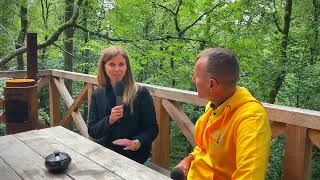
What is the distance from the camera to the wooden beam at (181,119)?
9.38 ft

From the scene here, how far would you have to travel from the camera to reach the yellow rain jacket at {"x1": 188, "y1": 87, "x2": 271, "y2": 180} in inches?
53.6

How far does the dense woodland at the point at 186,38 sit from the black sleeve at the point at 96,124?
3.20 meters

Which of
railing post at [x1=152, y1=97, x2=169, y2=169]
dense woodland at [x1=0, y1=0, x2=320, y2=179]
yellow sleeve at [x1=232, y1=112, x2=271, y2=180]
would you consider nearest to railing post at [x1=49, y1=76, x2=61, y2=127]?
dense woodland at [x1=0, y1=0, x2=320, y2=179]

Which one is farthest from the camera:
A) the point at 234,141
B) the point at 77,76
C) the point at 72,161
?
the point at 77,76

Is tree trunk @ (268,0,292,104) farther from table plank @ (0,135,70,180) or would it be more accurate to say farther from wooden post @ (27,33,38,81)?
table plank @ (0,135,70,180)

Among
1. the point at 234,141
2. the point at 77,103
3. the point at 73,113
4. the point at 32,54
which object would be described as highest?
the point at 32,54

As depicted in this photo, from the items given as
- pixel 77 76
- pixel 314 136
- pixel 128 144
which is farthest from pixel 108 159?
pixel 77 76

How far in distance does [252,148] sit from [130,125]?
5.02 feet

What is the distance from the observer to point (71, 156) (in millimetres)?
2006

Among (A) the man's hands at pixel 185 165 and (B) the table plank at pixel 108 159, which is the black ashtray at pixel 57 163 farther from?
(A) the man's hands at pixel 185 165

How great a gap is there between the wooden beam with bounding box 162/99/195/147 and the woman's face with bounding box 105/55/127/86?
0.49 m

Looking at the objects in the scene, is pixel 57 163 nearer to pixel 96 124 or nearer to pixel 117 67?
A: pixel 96 124

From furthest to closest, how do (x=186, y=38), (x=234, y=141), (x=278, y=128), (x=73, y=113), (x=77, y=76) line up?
1. (x=186, y=38)
2. (x=73, y=113)
3. (x=77, y=76)
4. (x=278, y=128)
5. (x=234, y=141)

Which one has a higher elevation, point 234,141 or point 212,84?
point 212,84
